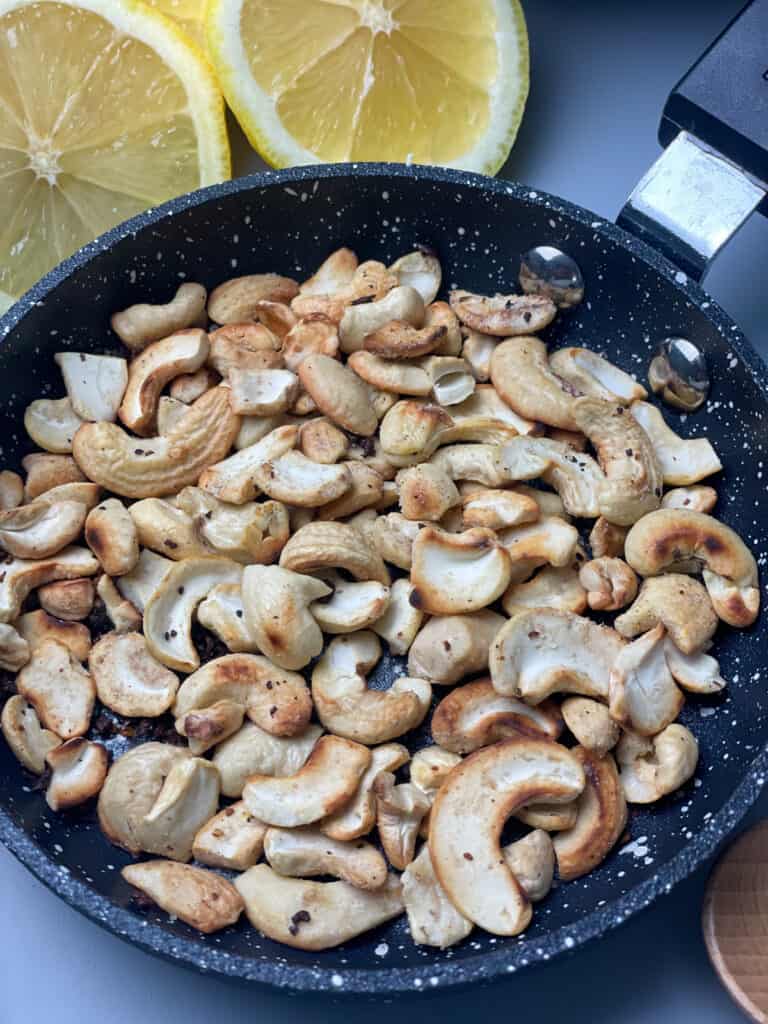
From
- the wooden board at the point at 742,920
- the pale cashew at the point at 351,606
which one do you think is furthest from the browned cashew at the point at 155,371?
the wooden board at the point at 742,920

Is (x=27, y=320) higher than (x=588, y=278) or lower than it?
lower

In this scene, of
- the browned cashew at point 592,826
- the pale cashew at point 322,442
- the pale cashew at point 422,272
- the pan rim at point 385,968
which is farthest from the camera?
the pale cashew at point 422,272

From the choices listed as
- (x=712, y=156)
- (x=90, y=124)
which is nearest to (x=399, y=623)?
(x=712, y=156)

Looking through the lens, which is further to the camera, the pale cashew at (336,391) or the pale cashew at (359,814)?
the pale cashew at (336,391)

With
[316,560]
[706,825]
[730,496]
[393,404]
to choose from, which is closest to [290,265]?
[393,404]

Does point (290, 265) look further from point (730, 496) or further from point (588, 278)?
point (730, 496)

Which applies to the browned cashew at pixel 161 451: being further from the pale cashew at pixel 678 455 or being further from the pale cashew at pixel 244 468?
the pale cashew at pixel 678 455
